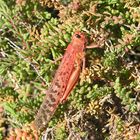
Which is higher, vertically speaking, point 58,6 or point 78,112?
point 58,6

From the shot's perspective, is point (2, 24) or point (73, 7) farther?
point (2, 24)

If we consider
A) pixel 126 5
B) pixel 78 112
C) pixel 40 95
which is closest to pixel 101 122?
pixel 78 112

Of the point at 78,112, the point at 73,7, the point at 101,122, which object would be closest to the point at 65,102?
the point at 78,112

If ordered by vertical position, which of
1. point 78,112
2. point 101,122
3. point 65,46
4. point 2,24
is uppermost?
point 2,24

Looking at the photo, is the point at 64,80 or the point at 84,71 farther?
the point at 64,80

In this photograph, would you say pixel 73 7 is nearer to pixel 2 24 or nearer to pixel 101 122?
pixel 2 24
